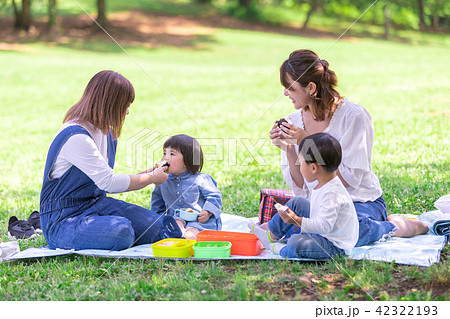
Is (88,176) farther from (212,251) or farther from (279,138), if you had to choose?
(279,138)

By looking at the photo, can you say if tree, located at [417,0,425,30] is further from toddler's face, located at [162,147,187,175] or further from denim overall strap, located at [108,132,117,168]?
denim overall strap, located at [108,132,117,168]

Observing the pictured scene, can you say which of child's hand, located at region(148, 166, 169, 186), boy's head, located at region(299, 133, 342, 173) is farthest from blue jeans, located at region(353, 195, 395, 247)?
child's hand, located at region(148, 166, 169, 186)

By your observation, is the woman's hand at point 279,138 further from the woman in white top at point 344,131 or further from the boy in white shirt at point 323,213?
the boy in white shirt at point 323,213

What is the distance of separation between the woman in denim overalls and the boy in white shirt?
113 centimetres

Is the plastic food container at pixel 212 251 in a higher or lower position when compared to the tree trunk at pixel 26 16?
lower

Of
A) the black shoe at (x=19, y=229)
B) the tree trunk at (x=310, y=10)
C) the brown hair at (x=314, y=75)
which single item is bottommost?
the black shoe at (x=19, y=229)

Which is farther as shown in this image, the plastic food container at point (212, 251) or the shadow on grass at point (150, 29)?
the shadow on grass at point (150, 29)

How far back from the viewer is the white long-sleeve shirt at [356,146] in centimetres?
362

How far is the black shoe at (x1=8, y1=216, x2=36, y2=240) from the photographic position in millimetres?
4160

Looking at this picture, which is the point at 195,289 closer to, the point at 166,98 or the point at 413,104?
the point at 413,104

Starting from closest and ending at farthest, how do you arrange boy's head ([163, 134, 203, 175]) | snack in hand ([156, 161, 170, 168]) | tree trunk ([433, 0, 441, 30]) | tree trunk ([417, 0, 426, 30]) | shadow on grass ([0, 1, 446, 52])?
snack in hand ([156, 161, 170, 168]) < boy's head ([163, 134, 203, 175]) < shadow on grass ([0, 1, 446, 52]) < tree trunk ([417, 0, 426, 30]) < tree trunk ([433, 0, 441, 30])

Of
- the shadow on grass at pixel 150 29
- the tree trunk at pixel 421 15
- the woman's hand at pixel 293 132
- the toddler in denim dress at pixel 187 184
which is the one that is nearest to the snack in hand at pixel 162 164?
the toddler in denim dress at pixel 187 184
